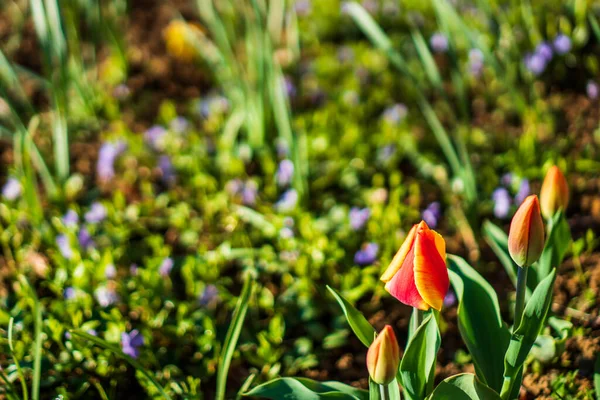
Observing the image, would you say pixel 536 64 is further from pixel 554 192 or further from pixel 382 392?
pixel 382 392

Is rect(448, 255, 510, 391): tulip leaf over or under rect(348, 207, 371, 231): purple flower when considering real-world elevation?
over

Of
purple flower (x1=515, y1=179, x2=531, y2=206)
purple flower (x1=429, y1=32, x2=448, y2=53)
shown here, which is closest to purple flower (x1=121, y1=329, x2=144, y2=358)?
purple flower (x1=515, y1=179, x2=531, y2=206)

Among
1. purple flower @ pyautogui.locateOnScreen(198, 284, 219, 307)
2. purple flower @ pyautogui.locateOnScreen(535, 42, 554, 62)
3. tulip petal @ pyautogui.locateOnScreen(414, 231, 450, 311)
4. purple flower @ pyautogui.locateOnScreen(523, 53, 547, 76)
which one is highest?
tulip petal @ pyautogui.locateOnScreen(414, 231, 450, 311)

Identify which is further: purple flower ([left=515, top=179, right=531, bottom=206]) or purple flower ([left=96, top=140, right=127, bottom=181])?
purple flower ([left=96, top=140, right=127, bottom=181])

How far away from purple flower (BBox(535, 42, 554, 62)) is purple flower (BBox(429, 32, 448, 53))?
371 millimetres

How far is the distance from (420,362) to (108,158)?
138 centimetres

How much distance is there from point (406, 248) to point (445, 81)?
5.31 feet

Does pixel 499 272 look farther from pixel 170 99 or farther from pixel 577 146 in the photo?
pixel 170 99

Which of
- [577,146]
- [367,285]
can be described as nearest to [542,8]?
[577,146]

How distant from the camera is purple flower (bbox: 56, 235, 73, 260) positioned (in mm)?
1926

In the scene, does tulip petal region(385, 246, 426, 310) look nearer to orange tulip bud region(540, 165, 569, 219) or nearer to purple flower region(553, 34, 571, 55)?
orange tulip bud region(540, 165, 569, 219)

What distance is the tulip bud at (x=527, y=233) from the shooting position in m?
1.12

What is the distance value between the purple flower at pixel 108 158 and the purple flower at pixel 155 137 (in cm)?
8

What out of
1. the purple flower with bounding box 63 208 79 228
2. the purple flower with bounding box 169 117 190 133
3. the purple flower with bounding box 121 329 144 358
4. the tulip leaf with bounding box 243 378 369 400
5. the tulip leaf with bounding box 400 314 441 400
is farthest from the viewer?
the purple flower with bounding box 169 117 190 133
